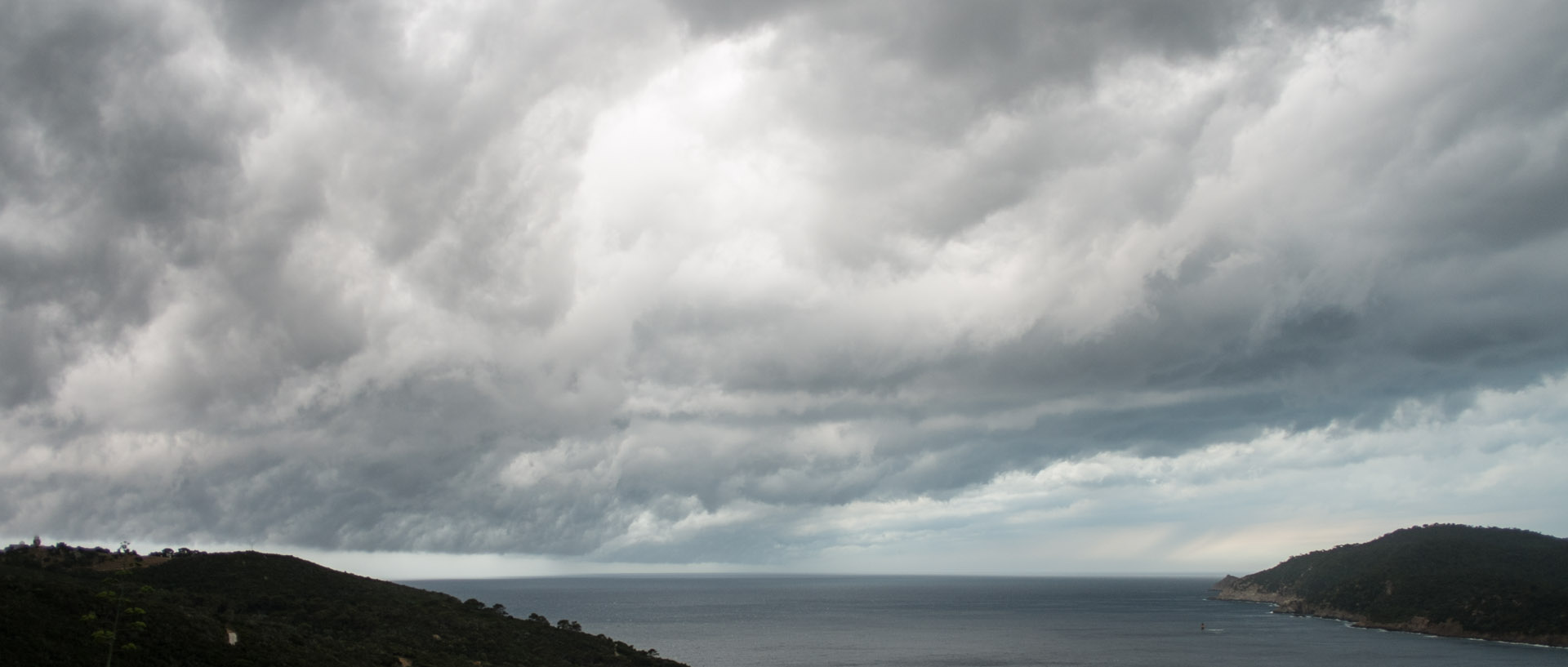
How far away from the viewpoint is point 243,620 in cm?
7356

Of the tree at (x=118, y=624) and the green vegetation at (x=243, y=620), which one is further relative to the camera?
the green vegetation at (x=243, y=620)

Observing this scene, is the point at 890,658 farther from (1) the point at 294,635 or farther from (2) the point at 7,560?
(2) the point at 7,560

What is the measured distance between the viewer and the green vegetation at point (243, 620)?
52.1 metres

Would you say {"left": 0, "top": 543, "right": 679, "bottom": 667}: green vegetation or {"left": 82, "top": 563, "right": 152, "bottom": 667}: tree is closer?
{"left": 82, "top": 563, "right": 152, "bottom": 667}: tree

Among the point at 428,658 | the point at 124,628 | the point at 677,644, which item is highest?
the point at 124,628

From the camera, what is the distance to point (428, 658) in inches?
3179

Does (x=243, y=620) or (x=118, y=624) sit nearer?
(x=118, y=624)

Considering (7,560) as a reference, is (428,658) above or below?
below

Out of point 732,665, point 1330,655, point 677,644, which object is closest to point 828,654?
point 732,665

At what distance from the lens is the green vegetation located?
5209 centimetres

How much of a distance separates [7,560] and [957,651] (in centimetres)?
14861

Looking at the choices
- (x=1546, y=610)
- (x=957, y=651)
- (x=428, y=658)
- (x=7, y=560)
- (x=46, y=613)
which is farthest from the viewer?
(x=1546, y=610)

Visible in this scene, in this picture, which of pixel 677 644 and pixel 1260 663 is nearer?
pixel 1260 663

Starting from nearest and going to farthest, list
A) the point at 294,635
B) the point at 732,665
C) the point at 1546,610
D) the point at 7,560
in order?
the point at 294,635 → the point at 7,560 → the point at 732,665 → the point at 1546,610
